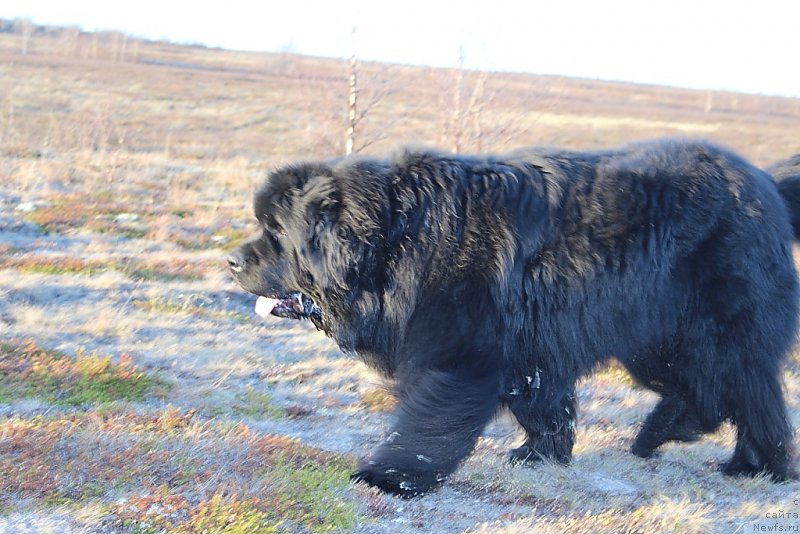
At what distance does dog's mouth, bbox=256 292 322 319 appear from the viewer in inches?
178

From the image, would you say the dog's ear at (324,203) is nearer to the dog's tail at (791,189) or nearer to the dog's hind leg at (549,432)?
the dog's hind leg at (549,432)

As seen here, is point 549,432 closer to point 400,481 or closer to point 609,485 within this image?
point 609,485

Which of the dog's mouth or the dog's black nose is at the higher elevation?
the dog's black nose

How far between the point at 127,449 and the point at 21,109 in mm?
33611

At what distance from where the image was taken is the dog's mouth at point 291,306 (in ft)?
14.9

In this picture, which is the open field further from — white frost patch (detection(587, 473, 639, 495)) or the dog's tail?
the dog's tail

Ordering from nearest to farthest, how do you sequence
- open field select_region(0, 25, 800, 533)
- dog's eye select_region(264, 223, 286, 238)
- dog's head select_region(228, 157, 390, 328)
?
1. open field select_region(0, 25, 800, 533)
2. dog's head select_region(228, 157, 390, 328)
3. dog's eye select_region(264, 223, 286, 238)

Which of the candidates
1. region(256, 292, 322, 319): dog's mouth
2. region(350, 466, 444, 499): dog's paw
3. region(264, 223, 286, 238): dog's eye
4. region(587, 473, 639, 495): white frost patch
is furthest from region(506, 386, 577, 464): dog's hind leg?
region(264, 223, 286, 238): dog's eye

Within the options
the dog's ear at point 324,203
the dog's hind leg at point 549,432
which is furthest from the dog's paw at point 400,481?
the dog's ear at point 324,203

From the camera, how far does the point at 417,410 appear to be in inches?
Result: 158

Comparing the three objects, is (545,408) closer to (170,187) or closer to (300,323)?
(300,323)

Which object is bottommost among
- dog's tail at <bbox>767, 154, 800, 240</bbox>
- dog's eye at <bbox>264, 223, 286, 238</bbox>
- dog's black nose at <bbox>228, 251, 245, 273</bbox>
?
dog's black nose at <bbox>228, 251, 245, 273</bbox>

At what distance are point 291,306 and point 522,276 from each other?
1286 mm

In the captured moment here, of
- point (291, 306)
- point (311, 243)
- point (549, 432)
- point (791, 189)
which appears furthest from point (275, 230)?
point (791, 189)
